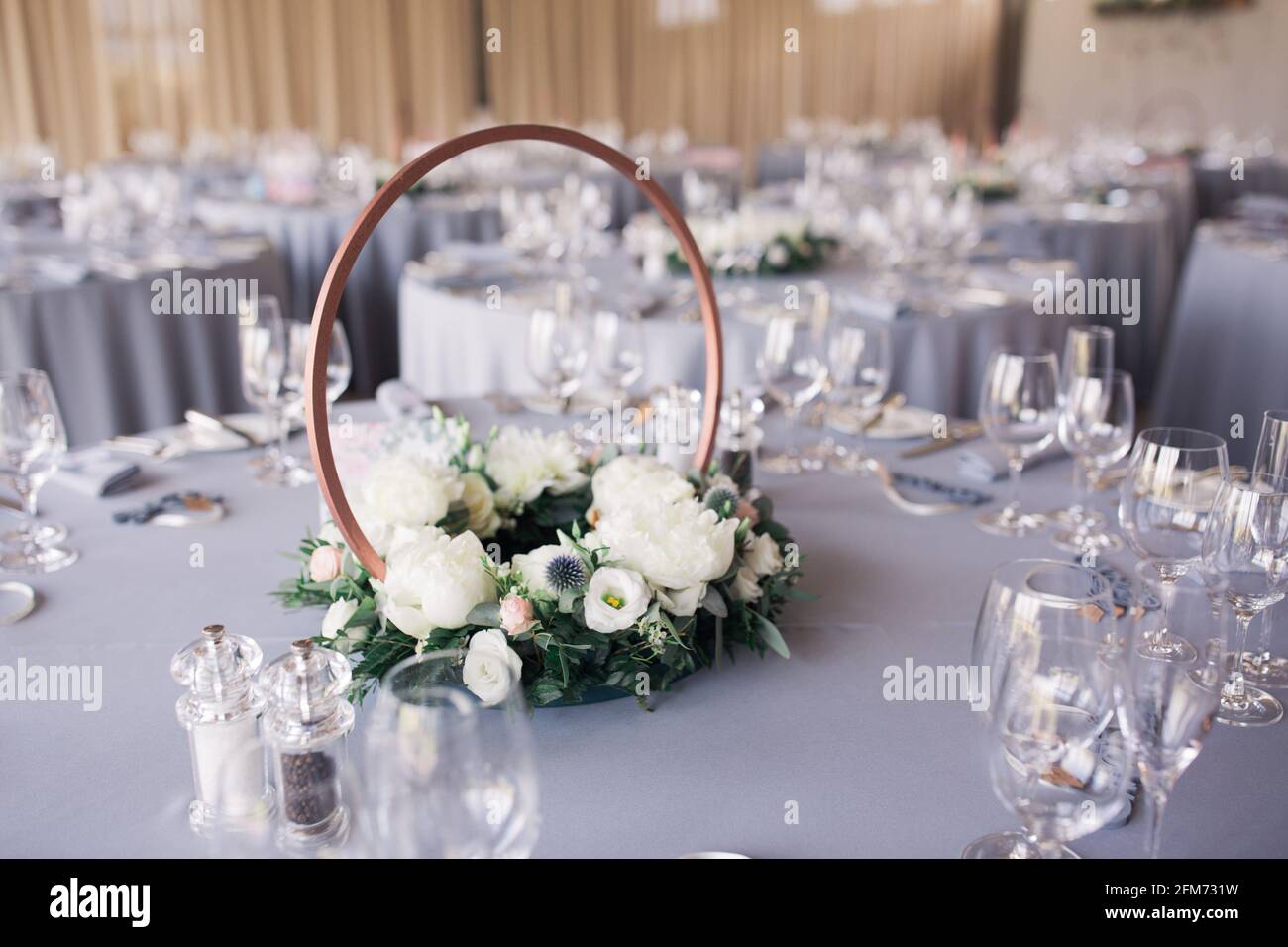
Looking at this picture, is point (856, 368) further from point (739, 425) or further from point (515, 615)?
point (515, 615)

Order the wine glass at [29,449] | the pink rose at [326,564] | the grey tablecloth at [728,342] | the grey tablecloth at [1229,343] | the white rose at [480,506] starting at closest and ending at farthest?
the pink rose at [326,564] < the white rose at [480,506] < the wine glass at [29,449] < the grey tablecloth at [728,342] < the grey tablecloth at [1229,343]

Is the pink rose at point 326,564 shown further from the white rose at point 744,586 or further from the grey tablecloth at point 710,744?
the white rose at point 744,586

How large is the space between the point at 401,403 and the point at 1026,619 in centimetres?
137

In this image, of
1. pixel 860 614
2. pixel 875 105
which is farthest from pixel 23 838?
pixel 875 105

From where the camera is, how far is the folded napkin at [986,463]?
1.74 meters

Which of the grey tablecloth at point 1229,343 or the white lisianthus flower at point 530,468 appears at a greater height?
the white lisianthus flower at point 530,468

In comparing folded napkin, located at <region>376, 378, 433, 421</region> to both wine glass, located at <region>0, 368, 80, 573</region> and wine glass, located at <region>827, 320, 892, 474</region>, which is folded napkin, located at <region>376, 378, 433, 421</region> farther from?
wine glass, located at <region>827, 320, 892, 474</region>

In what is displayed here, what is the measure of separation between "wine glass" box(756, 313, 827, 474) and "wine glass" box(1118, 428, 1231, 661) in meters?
0.63

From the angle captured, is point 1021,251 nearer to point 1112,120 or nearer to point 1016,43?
point 1112,120

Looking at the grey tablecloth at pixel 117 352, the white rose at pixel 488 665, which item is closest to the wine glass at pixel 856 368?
the white rose at pixel 488 665

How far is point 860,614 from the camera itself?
1.32 metres

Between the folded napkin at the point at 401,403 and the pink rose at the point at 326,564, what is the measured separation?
0.79 meters

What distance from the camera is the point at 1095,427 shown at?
5.10ft

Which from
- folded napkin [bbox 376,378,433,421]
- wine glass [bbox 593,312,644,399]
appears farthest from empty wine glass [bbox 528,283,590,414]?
folded napkin [bbox 376,378,433,421]
